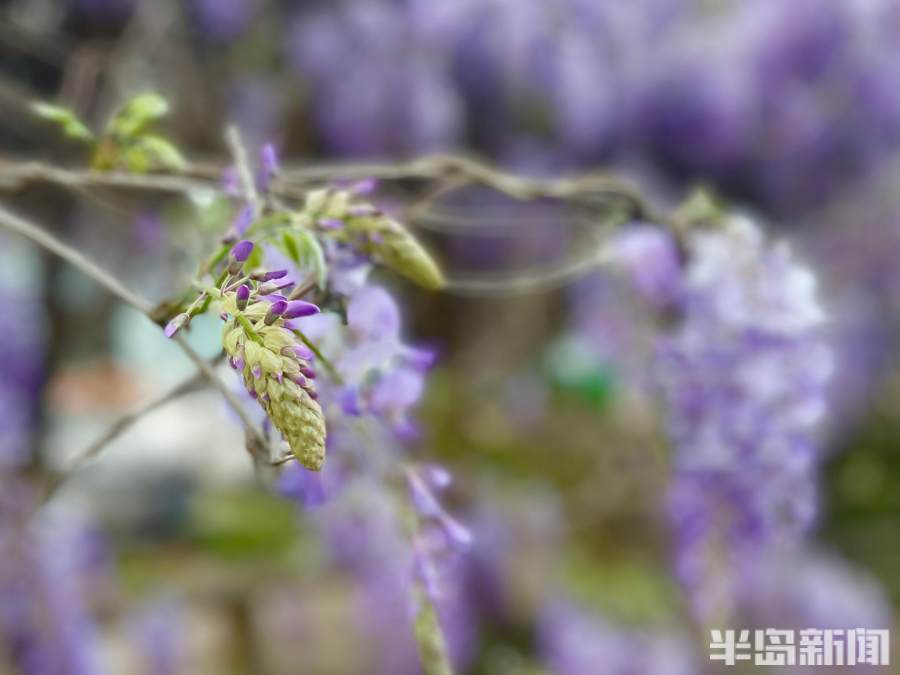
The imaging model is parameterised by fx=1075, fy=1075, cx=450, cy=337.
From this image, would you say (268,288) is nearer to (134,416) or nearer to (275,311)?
(275,311)

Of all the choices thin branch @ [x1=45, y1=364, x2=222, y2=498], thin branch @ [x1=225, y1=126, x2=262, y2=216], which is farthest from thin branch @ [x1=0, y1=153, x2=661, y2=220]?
thin branch @ [x1=45, y1=364, x2=222, y2=498]

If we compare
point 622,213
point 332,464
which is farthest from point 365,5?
point 332,464

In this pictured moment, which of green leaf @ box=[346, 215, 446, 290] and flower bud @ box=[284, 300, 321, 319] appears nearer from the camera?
flower bud @ box=[284, 300, 321, 319]

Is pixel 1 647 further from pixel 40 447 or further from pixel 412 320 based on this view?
pixel 412 320

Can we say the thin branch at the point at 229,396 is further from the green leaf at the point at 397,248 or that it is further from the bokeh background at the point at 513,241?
the bokeh background at the point at 513,241

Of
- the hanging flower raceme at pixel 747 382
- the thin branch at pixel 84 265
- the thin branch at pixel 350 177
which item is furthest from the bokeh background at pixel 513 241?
the thin branch at pixel 84 265

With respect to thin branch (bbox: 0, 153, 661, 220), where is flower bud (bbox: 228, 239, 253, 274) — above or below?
below

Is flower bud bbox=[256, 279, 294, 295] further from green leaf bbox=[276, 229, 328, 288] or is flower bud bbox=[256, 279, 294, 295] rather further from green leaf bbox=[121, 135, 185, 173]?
green leaf bbox=[121, 135, 185, 173]

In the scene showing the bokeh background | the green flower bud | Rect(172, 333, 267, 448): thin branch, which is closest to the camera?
the green flower bud
